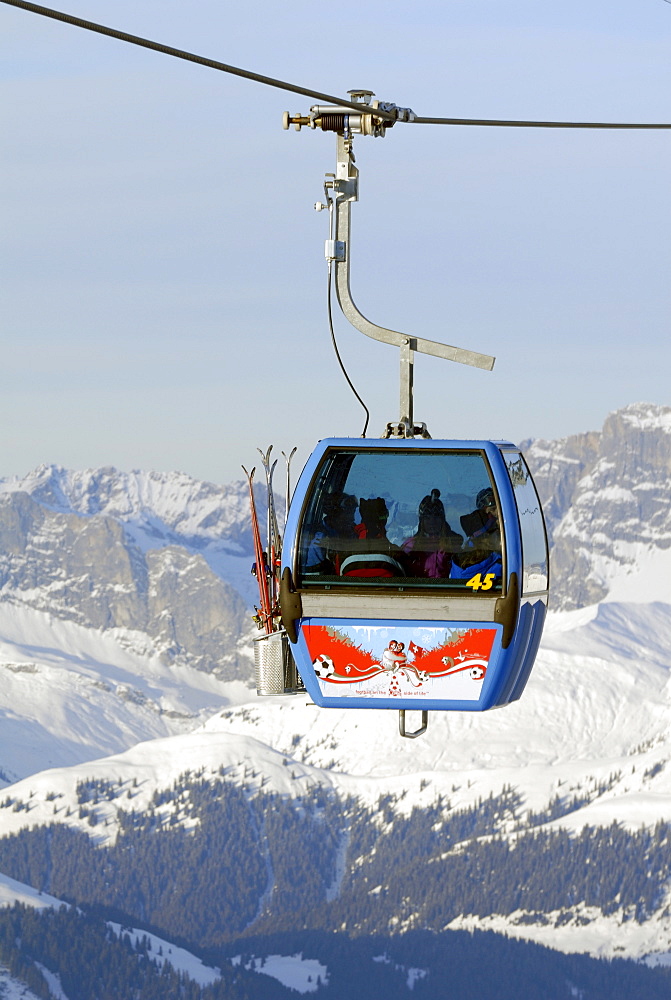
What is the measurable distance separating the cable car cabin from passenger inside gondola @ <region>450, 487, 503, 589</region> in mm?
12

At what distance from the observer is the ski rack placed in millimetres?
18203

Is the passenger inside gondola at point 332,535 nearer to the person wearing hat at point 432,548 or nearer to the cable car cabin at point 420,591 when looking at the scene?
the cable car cabin at point 420,591

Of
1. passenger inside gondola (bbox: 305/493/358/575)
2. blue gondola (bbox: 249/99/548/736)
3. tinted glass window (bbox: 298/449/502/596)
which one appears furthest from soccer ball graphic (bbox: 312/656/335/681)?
passenger inside gondola (bbox: 305/493/358/575)

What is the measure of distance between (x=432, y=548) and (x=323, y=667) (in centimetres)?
191

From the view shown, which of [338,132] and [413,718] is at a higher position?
[338,132]

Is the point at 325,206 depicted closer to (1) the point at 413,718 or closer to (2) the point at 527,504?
(2) the point at 527,504

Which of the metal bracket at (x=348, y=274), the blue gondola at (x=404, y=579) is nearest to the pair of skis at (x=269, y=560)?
the blue gondola at (x=404, y=579)

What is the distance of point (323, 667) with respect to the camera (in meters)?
19.9

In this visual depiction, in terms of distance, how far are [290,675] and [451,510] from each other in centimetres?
282

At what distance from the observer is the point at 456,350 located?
1875 cm

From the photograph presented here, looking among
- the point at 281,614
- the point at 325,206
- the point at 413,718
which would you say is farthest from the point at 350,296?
the point at 413,718

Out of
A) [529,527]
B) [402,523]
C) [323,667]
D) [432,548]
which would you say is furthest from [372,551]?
[529,527]

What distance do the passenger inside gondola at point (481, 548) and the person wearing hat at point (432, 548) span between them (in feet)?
0.39

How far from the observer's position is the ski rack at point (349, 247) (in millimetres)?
18203
